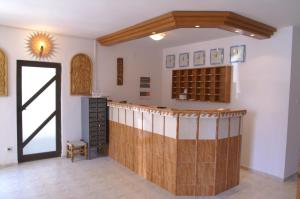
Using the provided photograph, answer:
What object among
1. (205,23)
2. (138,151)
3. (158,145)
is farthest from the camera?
(138,151)

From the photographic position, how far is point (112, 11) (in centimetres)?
331

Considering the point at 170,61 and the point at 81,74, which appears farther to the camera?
the point at 170,61

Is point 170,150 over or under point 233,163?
over

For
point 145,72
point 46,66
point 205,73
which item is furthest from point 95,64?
point 205,73

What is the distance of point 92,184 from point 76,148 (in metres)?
1.33

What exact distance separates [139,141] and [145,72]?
262cm

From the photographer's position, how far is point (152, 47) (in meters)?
6.23

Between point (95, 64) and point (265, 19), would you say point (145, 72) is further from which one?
point (265, 19)

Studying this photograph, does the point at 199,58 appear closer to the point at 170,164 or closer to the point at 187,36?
the point at 187,36

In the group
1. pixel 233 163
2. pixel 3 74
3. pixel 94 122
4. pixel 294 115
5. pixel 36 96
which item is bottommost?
pixel 233 163

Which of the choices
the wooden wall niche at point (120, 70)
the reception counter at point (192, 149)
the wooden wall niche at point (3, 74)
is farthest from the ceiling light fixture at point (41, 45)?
the reception counter at point (192, 149)

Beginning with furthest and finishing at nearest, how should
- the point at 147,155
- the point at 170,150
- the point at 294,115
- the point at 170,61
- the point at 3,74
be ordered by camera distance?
1. the point at 170,61
2. the point at 3,74
3. the point at 294,115
4. the point at 147,155
5. the point at 170,150

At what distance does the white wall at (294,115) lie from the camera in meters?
3.89

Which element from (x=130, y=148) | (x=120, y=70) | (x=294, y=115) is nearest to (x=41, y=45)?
(x=120, y=70)
